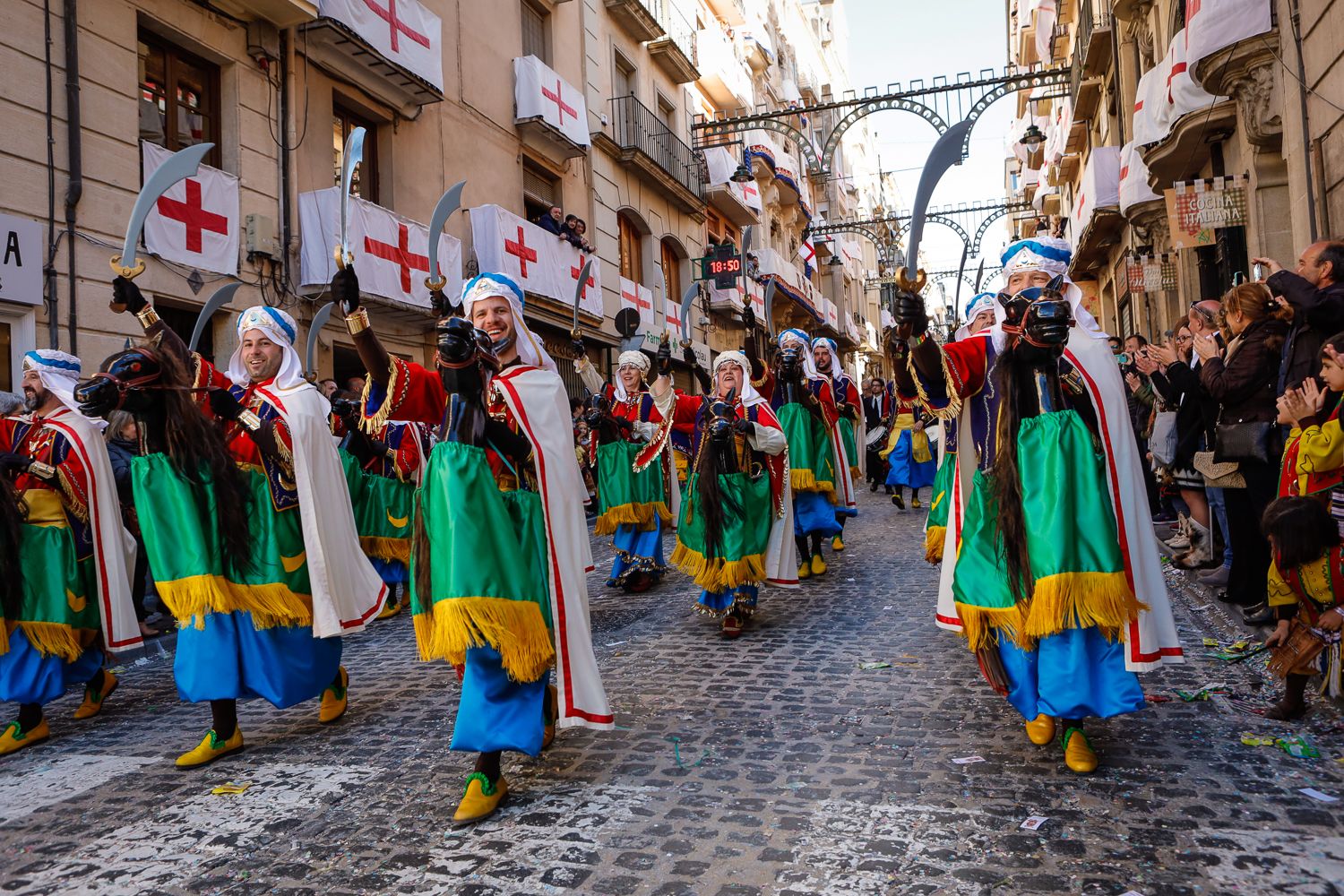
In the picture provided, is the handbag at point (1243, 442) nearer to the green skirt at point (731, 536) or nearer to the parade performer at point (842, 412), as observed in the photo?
the green skirt at point (731, 536)

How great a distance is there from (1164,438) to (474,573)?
5824 millimetres

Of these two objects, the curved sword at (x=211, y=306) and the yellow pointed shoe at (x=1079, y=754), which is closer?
the yellow pointed shoe at (x=1079, y=754)

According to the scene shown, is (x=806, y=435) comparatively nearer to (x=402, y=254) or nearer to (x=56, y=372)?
(x=56, y=372)

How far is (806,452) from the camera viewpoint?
8.01 metres

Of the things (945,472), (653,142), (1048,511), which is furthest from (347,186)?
(653,142)

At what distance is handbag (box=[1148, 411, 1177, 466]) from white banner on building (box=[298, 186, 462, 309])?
7.83m

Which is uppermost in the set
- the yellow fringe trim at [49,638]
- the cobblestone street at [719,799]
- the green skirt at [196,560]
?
the green skirt at [196,560]

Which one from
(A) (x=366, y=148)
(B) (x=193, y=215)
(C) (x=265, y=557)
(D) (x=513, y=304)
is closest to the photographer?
(D) (x=513, y=304)

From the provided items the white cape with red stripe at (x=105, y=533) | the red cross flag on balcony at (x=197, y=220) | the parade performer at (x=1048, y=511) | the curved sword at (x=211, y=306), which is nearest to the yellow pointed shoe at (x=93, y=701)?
the white cape with red stripe at (x=105, y=533)

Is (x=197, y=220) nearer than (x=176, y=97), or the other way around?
(x=197, y=220)

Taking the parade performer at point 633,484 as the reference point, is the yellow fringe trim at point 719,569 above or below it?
below

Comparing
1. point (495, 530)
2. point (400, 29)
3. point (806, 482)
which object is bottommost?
point (495, 530)

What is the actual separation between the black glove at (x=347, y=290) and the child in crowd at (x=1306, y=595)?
3.81 m

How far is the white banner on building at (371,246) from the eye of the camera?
1149 centimetres
